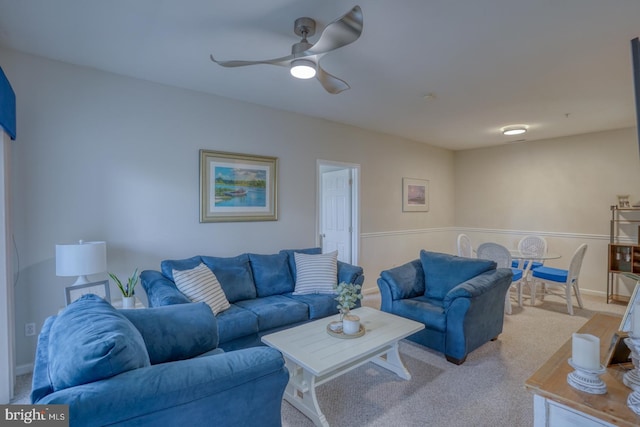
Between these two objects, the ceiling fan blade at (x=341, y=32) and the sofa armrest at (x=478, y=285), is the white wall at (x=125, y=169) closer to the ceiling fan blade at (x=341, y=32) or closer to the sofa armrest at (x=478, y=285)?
the ceiling fan blade at (x=341, y=32)

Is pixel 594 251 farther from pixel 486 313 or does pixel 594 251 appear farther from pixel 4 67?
pixel 4 67

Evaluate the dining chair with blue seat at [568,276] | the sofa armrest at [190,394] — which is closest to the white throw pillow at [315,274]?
the sofa armrest at [190,394]

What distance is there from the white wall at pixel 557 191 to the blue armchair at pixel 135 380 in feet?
19.6

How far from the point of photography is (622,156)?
192 inches

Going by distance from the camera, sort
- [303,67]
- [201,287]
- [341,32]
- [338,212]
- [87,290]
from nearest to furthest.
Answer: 1. [341,32]
2. [303,67]
3. [87,290]
4. [201,287]
5. [338,212]

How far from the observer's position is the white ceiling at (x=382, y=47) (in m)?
1.98

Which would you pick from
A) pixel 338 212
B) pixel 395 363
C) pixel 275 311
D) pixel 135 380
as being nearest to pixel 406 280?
pixel 395 363

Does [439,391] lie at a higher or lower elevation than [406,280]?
lower

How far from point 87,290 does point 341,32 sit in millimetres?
2713

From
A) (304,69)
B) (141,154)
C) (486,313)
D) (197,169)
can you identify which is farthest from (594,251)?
(141,154)

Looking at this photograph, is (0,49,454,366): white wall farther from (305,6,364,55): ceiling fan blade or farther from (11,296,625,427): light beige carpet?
(305,6,364,55): ceiling fan blade

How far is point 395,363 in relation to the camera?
2.64 metres

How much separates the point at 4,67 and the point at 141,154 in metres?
1.12

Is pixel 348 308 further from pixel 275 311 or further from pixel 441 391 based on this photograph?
pixel 441 391
